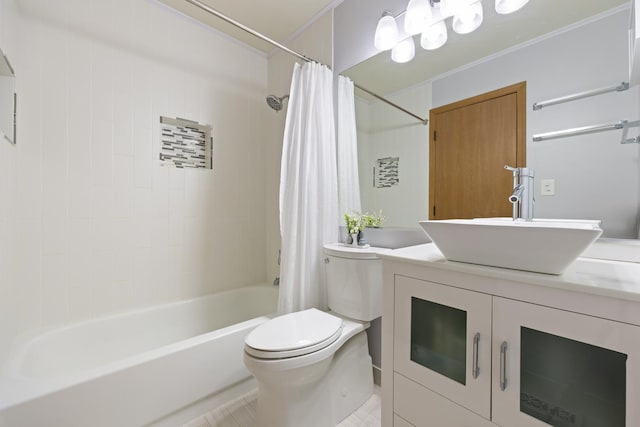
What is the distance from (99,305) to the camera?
1.65m

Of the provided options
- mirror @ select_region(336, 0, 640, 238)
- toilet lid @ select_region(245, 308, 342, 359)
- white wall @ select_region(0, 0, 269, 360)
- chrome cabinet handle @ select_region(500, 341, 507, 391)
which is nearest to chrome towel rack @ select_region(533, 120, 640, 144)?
mirror @ select_region(336, 0, 640, 238)

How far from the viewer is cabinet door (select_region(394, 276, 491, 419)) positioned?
0.80m

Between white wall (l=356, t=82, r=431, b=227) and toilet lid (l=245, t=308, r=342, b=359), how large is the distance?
0.73 metres

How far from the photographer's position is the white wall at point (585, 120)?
0.89 metres

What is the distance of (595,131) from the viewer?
3.06 ft

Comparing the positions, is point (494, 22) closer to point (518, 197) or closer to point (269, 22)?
point (518, 197)

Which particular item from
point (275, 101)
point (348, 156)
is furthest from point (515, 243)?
point (275, 101)

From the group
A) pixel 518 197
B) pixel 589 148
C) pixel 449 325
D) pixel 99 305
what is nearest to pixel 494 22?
pixel 589 148

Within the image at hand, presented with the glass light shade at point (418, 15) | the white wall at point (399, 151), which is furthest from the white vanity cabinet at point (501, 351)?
the glass light shade at point (418, 15)

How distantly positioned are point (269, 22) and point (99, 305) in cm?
A: 232

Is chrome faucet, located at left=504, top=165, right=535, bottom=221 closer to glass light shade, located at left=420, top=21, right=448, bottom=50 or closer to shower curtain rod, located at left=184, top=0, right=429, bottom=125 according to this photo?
shower curtain rod, located at left=184, top=0, right=429, bottom=125

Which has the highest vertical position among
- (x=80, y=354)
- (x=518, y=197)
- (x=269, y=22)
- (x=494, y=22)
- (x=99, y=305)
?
(x=269, y=22)

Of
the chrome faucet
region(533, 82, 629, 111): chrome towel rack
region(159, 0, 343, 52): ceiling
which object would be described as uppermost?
region(159, 0, 343, 52): ceiling

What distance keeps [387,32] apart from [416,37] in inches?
6.4
